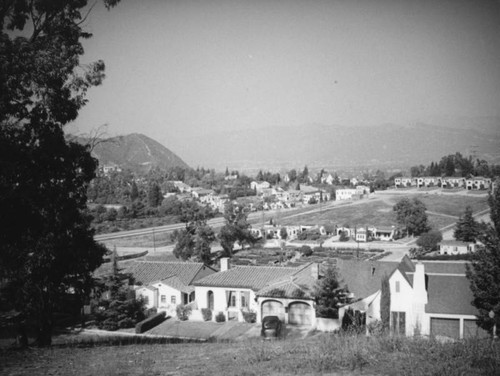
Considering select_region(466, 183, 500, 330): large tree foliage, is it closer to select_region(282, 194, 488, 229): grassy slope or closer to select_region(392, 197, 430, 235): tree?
select_region(392, 197, 430, 235): tree

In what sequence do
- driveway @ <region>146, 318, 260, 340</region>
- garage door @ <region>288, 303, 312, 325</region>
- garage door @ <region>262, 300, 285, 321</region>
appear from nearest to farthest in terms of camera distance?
Result: driveway @ <region>146, 318, 260, 340</region> < garage door @ <region>288, 303, 312, 325</region> < garage door @ <region>262, 300, 285, 321</region>

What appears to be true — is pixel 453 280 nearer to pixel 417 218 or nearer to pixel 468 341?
pixel 468 341

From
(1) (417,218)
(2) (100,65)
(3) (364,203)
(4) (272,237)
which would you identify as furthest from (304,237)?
(2) (100,65)

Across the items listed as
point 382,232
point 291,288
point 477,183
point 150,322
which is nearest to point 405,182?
point 477,183

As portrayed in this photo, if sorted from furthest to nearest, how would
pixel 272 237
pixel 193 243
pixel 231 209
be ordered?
1. pixel 272 237
2. pixel 231 209
3. pixel 193 243

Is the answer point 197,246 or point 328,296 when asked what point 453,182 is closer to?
point 197,246

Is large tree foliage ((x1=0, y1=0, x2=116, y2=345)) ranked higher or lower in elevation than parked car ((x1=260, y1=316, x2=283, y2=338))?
higher

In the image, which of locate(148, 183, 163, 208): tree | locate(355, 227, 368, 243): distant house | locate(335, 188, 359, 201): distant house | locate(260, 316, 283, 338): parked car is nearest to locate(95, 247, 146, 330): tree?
locate(260, 316, 283, 338): parked car

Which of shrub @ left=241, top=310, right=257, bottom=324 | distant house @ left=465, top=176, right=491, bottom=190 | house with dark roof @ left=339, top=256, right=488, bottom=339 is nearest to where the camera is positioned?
house with dark roof @ left=339, top=256, right=488, bottom=339
